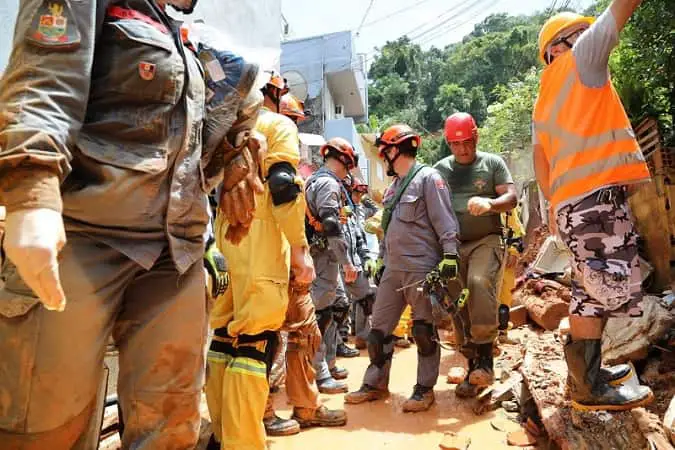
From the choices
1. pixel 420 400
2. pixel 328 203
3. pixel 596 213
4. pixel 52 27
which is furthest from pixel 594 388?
pixel 328 203

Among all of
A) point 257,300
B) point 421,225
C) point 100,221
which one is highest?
point 100,221

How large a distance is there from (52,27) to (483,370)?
4.23m

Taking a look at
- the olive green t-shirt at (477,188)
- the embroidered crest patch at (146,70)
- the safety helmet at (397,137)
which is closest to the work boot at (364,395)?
the olive green t-shirt at (477,188)

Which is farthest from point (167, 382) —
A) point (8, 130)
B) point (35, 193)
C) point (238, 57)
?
point (238, 57)

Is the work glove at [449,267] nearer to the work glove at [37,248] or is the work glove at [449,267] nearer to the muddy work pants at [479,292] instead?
the muddy work pants at [479,292]

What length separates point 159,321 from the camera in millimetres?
1859

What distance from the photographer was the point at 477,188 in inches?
206

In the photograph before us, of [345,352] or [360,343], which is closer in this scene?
[345,352]

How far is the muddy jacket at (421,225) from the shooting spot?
15.6ft

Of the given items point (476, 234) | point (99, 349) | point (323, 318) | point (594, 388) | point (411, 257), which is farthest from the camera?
point (323, 318)

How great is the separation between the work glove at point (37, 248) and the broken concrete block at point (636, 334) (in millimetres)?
3671

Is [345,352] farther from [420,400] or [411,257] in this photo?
[411,257]

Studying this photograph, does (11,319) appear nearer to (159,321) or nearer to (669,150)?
(159,321)

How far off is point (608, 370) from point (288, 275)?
1912 mm
